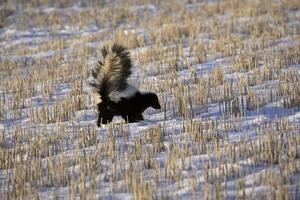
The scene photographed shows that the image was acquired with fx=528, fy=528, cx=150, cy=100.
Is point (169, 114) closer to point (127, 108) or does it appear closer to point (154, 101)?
point (154, 101)

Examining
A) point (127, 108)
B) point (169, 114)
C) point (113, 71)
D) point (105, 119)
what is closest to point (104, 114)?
point (105, 119)

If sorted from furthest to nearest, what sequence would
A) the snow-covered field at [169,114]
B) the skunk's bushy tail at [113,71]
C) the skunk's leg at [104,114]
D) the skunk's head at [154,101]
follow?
the skunk's head at [154,101] < the skunk's leg at [104,114] < the skunk's bushy tail at [113,71] < the snow-covered field at [169,114]

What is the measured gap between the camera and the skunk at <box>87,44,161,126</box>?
752 centimetres

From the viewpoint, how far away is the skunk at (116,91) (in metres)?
7.52

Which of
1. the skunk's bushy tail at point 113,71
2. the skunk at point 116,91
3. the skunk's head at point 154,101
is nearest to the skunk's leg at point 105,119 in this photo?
the skunk at point 116,91

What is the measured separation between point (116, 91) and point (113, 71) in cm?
31

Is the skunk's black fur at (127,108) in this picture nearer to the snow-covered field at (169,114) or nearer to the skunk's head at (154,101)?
the skunk's head at (154,101)

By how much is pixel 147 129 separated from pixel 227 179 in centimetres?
214

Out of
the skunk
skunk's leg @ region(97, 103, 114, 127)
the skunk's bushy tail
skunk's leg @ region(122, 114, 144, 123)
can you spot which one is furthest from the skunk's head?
skunk's leg @ region(97, 103, 114, 127)

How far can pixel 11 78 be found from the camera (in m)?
11.9

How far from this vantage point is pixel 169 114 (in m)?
8.16

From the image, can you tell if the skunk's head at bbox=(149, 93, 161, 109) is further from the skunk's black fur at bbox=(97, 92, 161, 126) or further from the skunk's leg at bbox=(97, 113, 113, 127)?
the skunk's leg at bbox=(97, 113, 113, 127)

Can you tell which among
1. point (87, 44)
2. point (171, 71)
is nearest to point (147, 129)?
point (171, 71)

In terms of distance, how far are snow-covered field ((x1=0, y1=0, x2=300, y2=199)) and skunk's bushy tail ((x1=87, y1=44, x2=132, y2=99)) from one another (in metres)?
0.56
